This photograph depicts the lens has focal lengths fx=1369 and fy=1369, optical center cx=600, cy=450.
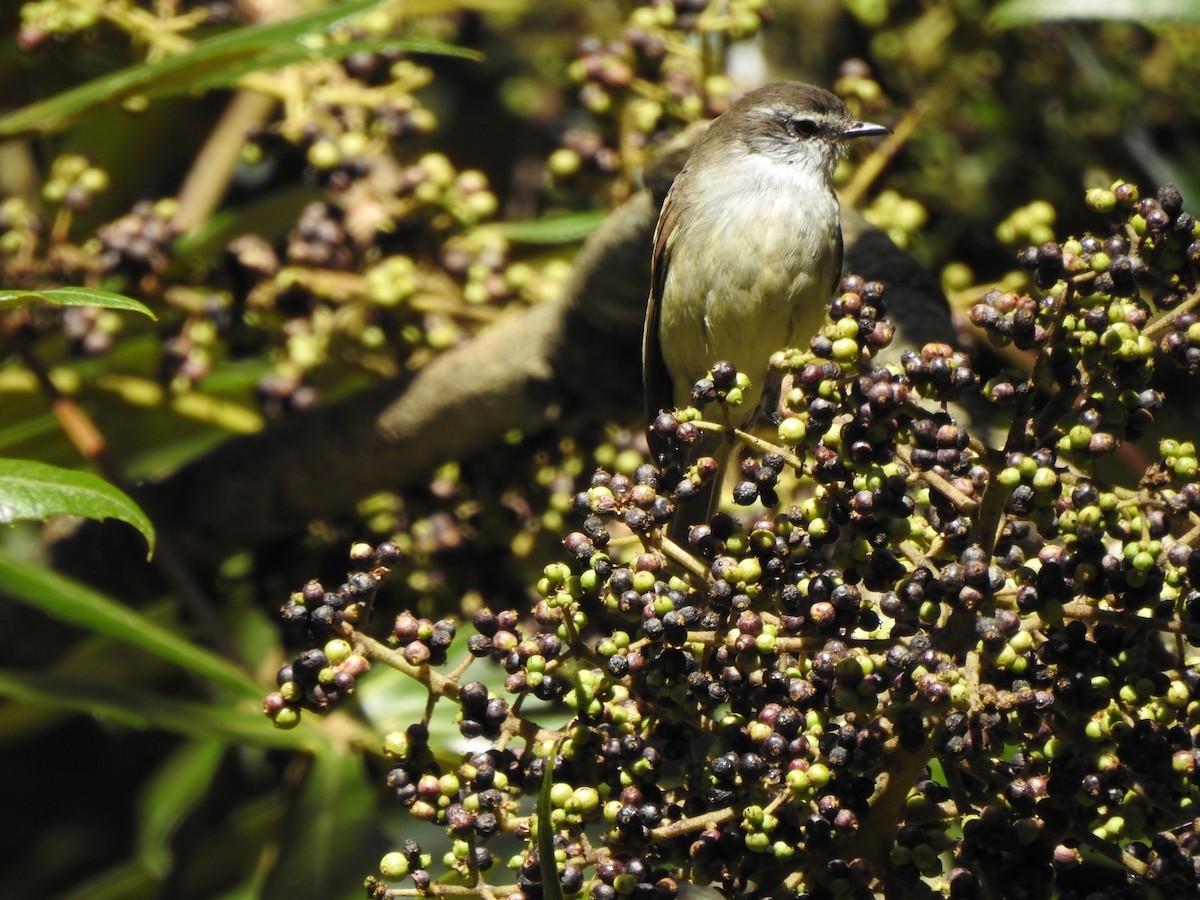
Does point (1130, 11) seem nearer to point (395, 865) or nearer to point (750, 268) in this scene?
point (750, 268)

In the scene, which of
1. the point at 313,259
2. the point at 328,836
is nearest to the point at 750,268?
the point at 313,259

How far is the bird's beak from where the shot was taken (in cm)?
321

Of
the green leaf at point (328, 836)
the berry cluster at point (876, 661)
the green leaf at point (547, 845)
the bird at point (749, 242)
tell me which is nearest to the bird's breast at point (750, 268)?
the bird at point (749, 242)

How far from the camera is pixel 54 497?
1852 millimetres

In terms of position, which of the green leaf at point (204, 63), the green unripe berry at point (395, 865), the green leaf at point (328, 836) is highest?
the green leaf at point (204, 63)

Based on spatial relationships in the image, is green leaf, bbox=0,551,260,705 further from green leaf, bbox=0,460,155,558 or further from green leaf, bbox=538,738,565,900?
green leaf, bbox=538,738,565,900

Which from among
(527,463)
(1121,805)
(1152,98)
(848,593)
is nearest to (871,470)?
(848,593)

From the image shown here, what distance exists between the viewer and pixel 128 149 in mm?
4215

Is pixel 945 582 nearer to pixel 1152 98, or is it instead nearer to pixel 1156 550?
pixel 1156 550

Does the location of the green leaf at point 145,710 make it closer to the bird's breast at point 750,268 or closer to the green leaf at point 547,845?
the green leaf at point 547,845

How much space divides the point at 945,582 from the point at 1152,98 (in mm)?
3237

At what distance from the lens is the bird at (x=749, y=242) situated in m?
3.21

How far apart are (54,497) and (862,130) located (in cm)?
213

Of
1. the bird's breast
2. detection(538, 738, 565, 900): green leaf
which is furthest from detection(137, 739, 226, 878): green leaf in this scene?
detection(538, 738, 565, 900): green leaf
